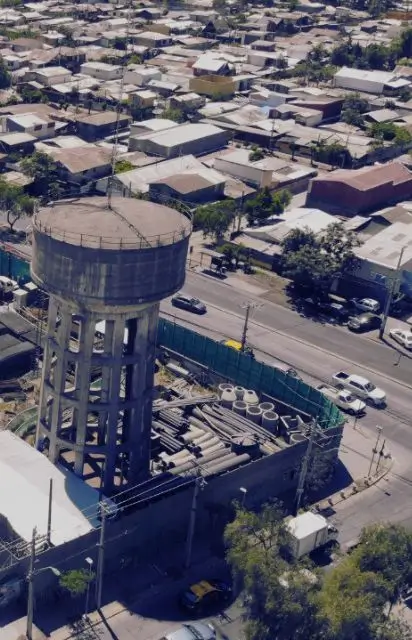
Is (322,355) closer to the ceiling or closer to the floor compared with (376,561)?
closer to the floor

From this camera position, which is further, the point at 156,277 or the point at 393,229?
the point at 393,229

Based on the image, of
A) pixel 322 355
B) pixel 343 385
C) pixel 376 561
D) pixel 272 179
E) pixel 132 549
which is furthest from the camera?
pixel 272 179

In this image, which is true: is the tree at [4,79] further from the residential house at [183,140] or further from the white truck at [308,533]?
the white truck at [308,533]

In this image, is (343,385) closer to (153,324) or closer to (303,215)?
(153,324)

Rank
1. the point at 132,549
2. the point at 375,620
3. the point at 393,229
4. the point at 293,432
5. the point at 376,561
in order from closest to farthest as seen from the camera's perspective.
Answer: the point at 375,620, the point at 376,561, the point at 132,549, the point at 293,432, the point at 393,229

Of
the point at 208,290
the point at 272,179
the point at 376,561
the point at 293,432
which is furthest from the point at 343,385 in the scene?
the point at 272,179

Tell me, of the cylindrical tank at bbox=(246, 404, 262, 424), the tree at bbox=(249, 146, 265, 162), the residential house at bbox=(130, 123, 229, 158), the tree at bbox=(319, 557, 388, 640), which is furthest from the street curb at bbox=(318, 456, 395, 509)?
the residential house at bbox=(130, 123, 229, 158)

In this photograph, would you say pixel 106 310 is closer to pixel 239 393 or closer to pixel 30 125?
pixel 239 393

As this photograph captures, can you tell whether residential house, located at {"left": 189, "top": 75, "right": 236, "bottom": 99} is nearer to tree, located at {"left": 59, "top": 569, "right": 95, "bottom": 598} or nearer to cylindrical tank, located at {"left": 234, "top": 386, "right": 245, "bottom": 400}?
cylindrical tank, located at {"left": 234, "top": 386, "right": 245, "bottom": 400}

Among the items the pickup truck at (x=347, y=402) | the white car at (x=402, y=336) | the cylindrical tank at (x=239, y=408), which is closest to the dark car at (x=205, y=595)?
the cylindrical tank at (x=239, y=408)
